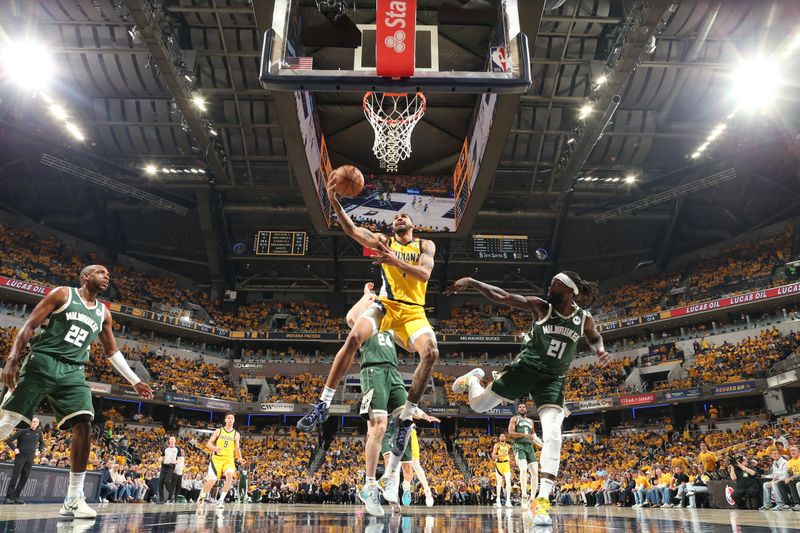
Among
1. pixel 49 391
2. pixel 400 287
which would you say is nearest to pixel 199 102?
pixel 49 391

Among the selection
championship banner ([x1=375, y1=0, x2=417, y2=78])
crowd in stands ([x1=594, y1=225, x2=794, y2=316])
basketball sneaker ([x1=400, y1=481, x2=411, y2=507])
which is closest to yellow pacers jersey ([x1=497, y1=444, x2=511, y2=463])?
basketball sneaker ([x1=400, y1=481, x2=411, y2=507])

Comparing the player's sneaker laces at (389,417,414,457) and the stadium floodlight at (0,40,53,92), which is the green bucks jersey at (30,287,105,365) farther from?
the stadium floodlight at (0,40,53,92)

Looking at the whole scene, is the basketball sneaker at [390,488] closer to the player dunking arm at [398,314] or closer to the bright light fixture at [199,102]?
the player dunking arm at [398,314]

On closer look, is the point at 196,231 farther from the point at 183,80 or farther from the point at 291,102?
the point at 291,102

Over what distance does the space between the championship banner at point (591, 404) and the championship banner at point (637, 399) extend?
2.08 ft

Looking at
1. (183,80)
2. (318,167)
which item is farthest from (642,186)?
(183,80)

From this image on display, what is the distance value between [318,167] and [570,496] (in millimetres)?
17345

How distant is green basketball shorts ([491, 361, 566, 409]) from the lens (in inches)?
213

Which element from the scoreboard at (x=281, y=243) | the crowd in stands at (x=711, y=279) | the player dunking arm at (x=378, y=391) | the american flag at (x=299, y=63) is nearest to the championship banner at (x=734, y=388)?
the crowd in stands at (x=711, y=279)

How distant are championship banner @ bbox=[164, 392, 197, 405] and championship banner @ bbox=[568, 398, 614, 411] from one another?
21.5 m

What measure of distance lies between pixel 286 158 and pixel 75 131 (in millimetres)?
10623

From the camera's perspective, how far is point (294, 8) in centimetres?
973

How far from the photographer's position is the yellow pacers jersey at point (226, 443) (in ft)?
35.2

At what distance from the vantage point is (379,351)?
7.01m
